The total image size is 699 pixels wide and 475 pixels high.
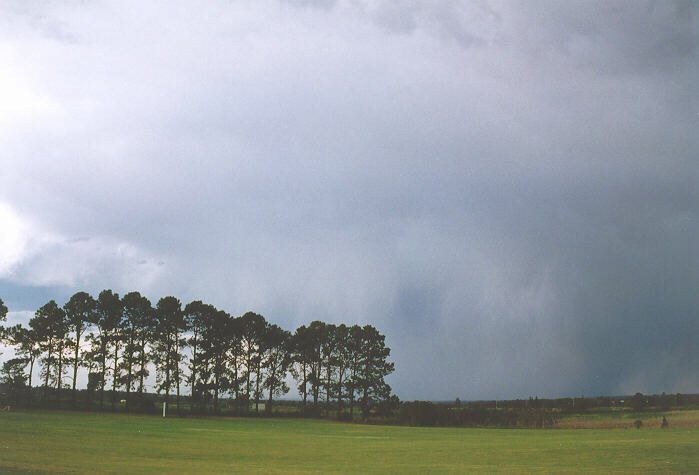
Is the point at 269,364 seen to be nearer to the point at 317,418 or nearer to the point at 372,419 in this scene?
the point at 317,418

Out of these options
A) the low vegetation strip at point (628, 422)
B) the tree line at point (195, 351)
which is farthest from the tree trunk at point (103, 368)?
the low vegetation strip at point (628, 422)

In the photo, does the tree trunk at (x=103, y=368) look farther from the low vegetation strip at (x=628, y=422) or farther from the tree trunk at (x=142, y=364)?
the low vegetation strip at (x=628, y=422)

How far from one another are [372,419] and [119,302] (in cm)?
3811

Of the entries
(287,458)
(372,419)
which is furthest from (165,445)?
(372,419)

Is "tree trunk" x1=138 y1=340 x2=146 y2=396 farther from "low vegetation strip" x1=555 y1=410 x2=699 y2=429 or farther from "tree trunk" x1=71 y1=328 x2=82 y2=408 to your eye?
"low vegetation strip" x1=555 y1=410 x2=699 y2=429

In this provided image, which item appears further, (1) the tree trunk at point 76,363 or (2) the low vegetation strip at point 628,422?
(1) the tree trunk at point 76,363

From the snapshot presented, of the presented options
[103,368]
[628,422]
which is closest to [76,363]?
[103,368]

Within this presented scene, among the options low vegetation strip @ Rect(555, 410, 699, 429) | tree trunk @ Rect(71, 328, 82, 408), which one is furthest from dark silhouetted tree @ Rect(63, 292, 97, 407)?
low vegetation strip @ Rect(555, 410, 699, 429)

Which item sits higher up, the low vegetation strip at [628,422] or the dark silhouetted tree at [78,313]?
the dark silhouetted tree at [78,313]

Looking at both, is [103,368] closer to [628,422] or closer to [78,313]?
[78,313]

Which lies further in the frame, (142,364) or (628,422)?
(142,364)

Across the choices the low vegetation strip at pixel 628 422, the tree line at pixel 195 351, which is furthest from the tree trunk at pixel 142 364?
the low vegetation strip at pixel 628 422

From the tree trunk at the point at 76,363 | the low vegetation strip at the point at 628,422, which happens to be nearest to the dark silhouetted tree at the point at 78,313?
the tree trunk at the point at 76,363

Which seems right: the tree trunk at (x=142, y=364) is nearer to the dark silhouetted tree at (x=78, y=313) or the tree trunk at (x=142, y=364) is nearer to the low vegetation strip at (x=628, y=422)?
the dark silhouetted tree at (x=78, y=313)
